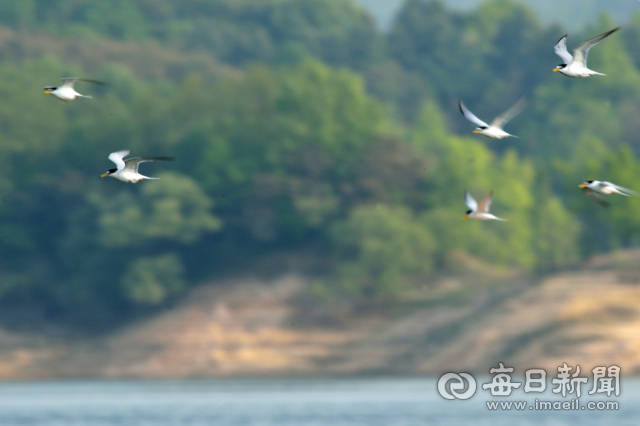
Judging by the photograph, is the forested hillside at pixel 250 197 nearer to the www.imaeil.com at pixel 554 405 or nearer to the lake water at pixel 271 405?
the lake water at pixel 271 405

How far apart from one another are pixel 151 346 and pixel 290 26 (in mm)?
92786

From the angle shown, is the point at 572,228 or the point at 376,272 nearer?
the point at 376,272

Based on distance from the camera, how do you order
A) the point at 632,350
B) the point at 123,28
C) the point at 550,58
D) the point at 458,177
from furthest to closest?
the point at 123,28 → the point at 550,58 → the point at 458,177 → the point at 632,350

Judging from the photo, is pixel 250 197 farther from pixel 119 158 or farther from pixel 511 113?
pixel 511 113

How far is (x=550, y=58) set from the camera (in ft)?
563

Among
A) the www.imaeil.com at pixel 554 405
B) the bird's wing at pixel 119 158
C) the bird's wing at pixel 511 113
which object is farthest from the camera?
the www.imaeil.com at pixel 554 405

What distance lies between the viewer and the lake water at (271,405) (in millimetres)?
62875

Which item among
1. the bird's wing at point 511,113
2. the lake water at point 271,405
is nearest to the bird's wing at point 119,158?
the bird's wing at point 511,113

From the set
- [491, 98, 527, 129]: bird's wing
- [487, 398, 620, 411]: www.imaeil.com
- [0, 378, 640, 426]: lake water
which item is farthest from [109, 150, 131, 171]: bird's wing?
[487, 398, 620, 411]: www.imaeil.com

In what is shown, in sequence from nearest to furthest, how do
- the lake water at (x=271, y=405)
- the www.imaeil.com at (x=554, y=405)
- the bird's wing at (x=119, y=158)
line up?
the bird's wing at (x=119, y=158)
the lake water at (x=271, y=405)
the www.imaeil.com at (x=554, y=405)

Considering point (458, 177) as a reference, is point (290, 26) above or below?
above

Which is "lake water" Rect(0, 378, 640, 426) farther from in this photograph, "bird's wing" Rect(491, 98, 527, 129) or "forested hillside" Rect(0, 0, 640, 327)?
"bird's wing" Rect(491, 98, 527, 129)

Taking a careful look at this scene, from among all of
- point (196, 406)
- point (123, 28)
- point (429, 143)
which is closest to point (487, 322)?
point (196, 406)

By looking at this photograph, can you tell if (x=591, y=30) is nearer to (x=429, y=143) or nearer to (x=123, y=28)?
(x=429, y=143)
